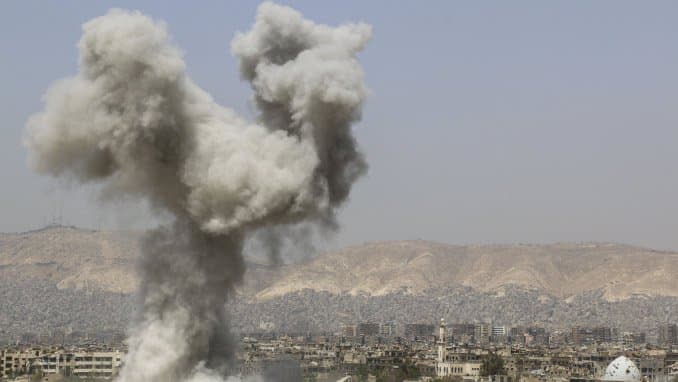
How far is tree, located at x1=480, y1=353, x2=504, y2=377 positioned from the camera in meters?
128

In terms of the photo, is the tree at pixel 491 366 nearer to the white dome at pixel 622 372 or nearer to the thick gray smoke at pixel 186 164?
the white dome at pixel 622 372

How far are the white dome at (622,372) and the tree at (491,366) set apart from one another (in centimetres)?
2074

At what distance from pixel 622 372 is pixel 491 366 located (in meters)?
28.7

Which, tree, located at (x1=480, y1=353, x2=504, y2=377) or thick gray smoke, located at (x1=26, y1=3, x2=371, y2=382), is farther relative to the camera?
tree, located at (x1=480, y1=353, x2=504, y2=377)

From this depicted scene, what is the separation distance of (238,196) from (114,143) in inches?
192

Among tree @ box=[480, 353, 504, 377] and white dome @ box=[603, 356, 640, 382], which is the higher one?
tree @ box=[480, 353, 504, 377]

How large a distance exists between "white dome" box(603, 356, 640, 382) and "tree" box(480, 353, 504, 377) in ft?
68.1

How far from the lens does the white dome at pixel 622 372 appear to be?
10171 centimetres

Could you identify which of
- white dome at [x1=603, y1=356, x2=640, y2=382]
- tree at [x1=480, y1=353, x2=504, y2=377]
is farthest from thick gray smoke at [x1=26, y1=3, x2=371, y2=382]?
tree at [x1=480, y1=353, x2=504, y2=377]

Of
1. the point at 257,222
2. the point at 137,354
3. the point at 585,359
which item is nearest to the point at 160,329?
the point at 137,354

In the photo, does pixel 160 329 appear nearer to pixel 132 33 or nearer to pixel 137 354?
pixel 137 354

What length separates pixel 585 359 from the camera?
147000 millimetres

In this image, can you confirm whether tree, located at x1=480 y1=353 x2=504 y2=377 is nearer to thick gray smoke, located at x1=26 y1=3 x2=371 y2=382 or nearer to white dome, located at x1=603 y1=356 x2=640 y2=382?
white dome, located at x1=603 y1=356 x2=640 y2=382

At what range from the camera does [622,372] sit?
10312 cm
